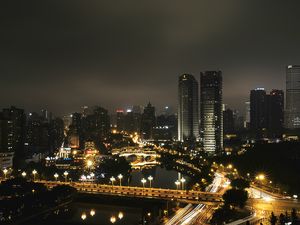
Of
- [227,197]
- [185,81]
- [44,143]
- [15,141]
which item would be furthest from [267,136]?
[227,197]

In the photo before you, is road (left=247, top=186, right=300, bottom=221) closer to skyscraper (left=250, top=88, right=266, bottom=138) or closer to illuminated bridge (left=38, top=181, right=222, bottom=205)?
illuminated bridge (left=38, top=181, right=222, bottom=205)

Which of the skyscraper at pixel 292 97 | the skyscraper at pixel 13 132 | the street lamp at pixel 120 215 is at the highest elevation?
the skyscraper at pixel 292 97

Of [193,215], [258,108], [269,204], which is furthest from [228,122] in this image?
[193,215]

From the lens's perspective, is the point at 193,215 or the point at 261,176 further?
the point at 261,176

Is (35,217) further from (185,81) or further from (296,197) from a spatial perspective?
(185,81)

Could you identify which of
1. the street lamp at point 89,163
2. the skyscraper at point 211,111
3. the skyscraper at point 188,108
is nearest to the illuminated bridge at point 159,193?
the street lamp at point 89,163

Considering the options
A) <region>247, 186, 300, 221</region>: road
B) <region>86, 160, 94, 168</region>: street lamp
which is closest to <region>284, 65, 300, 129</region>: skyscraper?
<region>86, 160, 94, 168</region>: street lamp

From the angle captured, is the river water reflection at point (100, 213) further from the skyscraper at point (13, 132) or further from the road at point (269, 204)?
the skyscraper at point (13, 132)

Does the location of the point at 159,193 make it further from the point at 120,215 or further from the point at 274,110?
the point at 274,110
